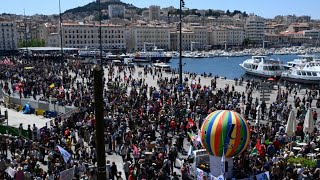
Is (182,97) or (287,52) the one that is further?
(287,52)

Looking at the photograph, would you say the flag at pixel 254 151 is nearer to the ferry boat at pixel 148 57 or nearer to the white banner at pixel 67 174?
the white banner at pixel 67 174

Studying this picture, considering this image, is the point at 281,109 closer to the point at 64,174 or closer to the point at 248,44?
the point at 64,174

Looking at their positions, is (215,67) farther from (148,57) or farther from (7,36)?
(7,36)

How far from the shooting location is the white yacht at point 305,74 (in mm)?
53188

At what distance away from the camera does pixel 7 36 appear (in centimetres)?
13525

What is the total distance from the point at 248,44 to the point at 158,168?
175022mm

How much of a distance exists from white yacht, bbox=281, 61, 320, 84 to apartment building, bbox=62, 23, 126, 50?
82896 millimetres

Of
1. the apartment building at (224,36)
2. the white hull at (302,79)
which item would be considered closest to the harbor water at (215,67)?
the white hull at (302,79)

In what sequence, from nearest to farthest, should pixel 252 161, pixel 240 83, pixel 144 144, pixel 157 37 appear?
pixel 252 161, pixel 144 144, pixel 240 83, pixel 157 37

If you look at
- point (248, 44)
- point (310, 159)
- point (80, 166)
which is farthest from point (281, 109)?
point (248, 44)

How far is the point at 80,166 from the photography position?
15352mm

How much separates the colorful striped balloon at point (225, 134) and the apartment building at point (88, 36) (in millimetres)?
119036

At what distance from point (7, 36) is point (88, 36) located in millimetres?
24035

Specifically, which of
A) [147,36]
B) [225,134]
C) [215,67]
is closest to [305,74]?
[225,134]
